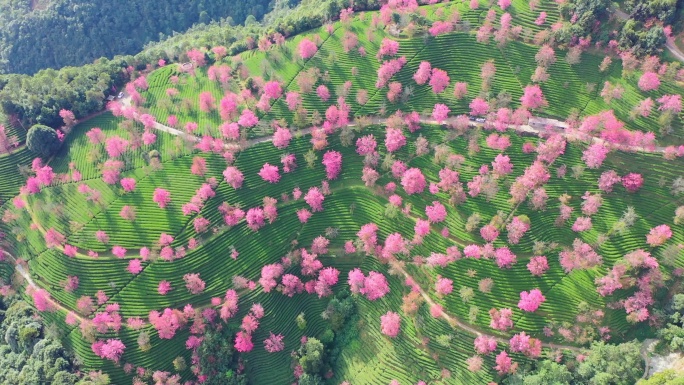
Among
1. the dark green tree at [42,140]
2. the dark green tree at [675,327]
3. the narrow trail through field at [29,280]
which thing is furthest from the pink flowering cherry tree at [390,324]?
the dark green tree at [42,140]

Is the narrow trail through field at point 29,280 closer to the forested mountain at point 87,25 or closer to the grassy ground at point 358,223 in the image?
the grassy ground at point 358,223

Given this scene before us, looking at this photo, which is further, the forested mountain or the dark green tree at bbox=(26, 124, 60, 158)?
Answer: the forested mountain

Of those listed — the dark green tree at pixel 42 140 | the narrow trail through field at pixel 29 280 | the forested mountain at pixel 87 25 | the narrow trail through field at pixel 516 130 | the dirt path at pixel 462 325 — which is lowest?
the dirt path at pixel 462 325

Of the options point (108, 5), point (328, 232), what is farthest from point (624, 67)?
point (108, 5)

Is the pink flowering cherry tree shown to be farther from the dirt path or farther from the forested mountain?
the forested mountain

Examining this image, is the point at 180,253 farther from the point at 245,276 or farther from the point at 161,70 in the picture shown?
the point at 161,70

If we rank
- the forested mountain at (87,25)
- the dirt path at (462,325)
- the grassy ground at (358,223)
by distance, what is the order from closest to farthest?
the dirt path at (462,325) < the grassy ground at (358,223) < the forested mountain at (87,25)

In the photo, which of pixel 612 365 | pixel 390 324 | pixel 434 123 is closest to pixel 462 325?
pixel 390 324

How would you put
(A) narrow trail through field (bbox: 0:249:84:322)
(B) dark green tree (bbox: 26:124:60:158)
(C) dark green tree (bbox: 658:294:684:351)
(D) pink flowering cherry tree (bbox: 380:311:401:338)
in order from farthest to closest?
1. (B) dark green tree (bbox: 26:124:60:158)
2. (A) narrow trail through field (bbox: 0:249:84:322)
3. (D) pink flowering cherry tree (bbox: 380:311:401:338)
4. (C) dark green tree (bbox: 658:294:684:351)

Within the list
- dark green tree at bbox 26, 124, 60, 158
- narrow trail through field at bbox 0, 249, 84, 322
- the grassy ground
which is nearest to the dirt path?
the grassy ground

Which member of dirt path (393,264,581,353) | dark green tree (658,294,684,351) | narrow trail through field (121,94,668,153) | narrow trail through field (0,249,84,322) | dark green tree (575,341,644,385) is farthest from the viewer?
narrow trail through field (0,249,84,322)
